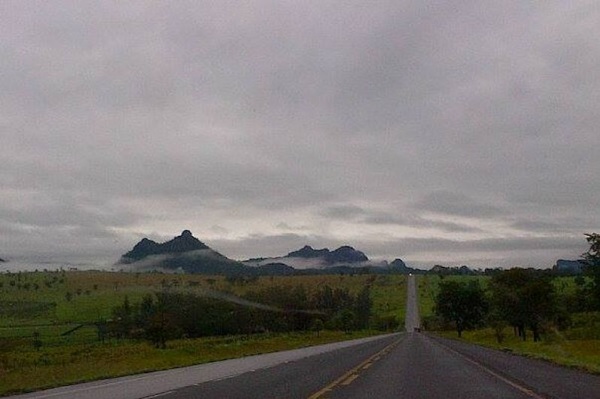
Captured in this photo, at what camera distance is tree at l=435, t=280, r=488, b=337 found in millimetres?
131625

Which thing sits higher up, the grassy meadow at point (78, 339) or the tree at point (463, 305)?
the tree at point (463, 305)

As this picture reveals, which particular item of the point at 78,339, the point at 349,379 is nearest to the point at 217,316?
the point at 78,339

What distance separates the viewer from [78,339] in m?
82.8

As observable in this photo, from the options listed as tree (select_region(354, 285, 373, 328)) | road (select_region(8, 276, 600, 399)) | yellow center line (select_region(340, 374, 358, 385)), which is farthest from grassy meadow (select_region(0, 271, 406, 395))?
tree (select_region(354, 285, 373, 328))

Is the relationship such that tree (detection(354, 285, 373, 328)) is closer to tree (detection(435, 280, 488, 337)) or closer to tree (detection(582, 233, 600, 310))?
tree (detection(435, 280, 488, 337))

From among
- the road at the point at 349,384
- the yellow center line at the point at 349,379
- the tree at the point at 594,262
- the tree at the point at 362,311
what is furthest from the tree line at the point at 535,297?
the tree at the point at 362,311

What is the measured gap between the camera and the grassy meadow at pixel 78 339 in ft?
105

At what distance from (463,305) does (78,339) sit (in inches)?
2739

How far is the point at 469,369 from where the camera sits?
101 ft

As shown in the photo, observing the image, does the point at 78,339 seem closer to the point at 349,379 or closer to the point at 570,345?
the point at 570,345

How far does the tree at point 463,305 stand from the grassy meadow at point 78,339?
50.2 feet

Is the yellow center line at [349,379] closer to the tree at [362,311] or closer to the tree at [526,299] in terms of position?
the tree at [526,299]

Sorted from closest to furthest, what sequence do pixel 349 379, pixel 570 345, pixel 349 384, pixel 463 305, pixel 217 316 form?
pixel 349 384 → pixel 349 379 → pixel 570 345 → pixel 217 316 → pixel 463 305

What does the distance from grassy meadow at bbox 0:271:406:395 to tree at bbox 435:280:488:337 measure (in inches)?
603
